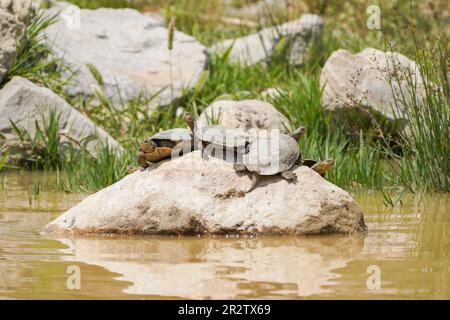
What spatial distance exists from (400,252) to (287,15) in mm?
8065

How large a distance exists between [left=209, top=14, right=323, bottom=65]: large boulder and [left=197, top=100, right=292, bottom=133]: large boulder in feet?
8.24

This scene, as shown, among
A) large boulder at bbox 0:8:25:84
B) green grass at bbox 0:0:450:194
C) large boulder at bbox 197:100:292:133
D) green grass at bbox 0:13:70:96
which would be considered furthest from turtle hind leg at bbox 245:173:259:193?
green grass at bbox 0:13:70:96

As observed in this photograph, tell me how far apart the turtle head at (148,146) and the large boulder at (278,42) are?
17.6ft

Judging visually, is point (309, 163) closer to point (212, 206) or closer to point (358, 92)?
point (212, 206)

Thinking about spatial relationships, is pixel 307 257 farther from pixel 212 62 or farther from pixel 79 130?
pixel 212 62

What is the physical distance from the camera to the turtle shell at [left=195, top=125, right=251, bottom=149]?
566 cm

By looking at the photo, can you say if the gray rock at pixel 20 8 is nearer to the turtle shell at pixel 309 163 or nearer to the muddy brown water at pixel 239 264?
the muddy brown water at pixel 239 264

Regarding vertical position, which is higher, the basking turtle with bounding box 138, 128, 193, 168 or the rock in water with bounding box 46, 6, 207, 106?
the rock in water with bounding box 46, 6, 207, 106

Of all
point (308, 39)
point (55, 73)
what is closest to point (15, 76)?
point (55, 73)

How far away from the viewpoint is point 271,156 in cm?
552

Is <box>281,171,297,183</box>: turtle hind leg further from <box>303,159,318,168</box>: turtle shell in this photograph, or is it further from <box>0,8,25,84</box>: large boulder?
<box>0,8,25,84</box>: large boulder

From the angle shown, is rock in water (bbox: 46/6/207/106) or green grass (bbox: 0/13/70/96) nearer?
green grass (bbox: 0/13/70/96)

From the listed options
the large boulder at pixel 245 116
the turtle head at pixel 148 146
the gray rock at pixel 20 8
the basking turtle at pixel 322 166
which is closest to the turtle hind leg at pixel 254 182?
the basking turtle at pixel 322 166

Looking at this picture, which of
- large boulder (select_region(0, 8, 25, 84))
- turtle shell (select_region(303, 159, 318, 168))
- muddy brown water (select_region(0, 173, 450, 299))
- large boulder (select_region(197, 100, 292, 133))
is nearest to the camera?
muddy brown water (select_region(0, 173, 450, 299))
